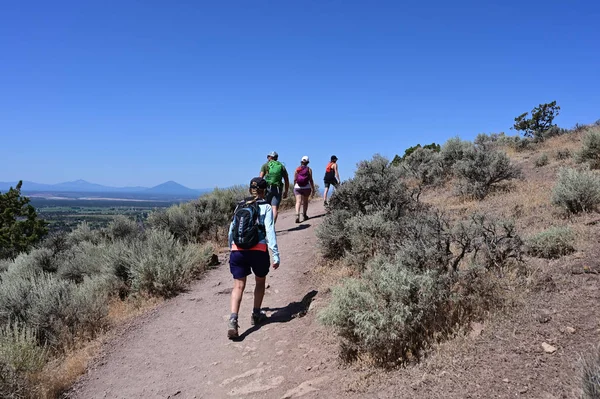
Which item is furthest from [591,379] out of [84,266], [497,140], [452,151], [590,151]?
[497,140]

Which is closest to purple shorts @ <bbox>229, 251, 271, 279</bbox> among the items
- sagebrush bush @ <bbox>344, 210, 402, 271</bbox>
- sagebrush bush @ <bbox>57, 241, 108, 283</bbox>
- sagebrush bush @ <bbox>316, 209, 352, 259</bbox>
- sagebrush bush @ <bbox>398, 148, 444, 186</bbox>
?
sagebrush bush @ <bbox>344, 210, 402, 271</bbox>

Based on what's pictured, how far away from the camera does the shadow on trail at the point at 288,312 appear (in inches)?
208

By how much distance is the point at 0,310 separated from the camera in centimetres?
568

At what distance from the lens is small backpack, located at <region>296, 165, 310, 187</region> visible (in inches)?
396

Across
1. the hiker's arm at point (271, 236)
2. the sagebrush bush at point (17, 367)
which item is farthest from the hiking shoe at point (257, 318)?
the sagebrush bush at point (17, 367)

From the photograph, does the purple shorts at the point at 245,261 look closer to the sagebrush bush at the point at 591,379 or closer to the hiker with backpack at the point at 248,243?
the hiker with backpack at the point at 248,243

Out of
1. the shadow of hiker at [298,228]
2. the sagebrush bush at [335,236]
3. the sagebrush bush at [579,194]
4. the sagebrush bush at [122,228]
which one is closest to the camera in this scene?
the sagebrush bush at [579,194]

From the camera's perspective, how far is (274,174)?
28.3 feet

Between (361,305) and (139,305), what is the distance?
4.58 meters

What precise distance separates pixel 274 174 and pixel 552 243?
18.2 feet

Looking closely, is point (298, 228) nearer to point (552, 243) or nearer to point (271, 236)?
point (271, 236)

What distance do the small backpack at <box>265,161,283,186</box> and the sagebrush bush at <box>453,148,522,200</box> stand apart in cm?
472

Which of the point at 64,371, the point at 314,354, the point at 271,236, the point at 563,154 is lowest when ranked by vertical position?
the point at 64,371

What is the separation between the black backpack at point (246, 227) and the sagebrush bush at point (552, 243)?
3.44 metres
